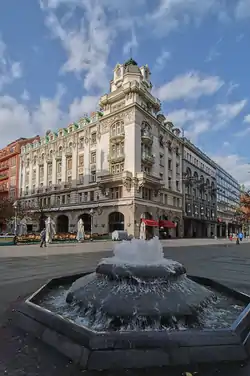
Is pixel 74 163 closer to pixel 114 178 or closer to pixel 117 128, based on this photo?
pixel 117 128

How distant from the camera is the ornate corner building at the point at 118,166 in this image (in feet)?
139

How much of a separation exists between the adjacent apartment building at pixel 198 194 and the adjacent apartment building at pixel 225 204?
313 inches

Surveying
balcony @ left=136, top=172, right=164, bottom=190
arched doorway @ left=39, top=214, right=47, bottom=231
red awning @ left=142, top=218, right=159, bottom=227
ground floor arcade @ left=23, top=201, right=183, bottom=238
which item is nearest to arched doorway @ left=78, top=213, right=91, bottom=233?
ground floor arcade @ left=23, top=201, right=183, bottom=238

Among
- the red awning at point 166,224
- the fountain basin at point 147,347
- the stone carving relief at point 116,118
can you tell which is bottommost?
the fountain basin at point 147,347

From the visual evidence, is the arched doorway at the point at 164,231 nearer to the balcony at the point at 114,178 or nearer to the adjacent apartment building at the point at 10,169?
the balcony at the point at 114,178

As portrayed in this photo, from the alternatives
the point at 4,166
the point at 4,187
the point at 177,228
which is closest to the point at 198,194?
the point at 177,228

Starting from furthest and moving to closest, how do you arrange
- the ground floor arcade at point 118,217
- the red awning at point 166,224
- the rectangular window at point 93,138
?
the rectangular window at point 93,138 < the red awning at point 166,224 < the ground floor arcade at point 118,217

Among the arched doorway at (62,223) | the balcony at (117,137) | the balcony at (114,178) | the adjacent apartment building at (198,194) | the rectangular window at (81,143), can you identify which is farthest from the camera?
the adjacent apartment building at (198,194)

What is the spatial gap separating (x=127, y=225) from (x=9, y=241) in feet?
55.8

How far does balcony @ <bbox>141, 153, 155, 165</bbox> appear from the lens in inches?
1741

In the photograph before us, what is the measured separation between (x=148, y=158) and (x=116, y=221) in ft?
35.9

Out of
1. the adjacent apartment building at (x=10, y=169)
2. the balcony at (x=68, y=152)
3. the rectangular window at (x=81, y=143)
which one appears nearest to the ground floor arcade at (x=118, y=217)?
→ the balcony at (x=68, y=152)

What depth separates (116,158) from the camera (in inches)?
1736

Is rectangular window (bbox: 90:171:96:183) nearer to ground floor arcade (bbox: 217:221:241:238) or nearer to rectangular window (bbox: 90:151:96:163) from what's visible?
rectangular window (bbox: 90:151:96:163)
